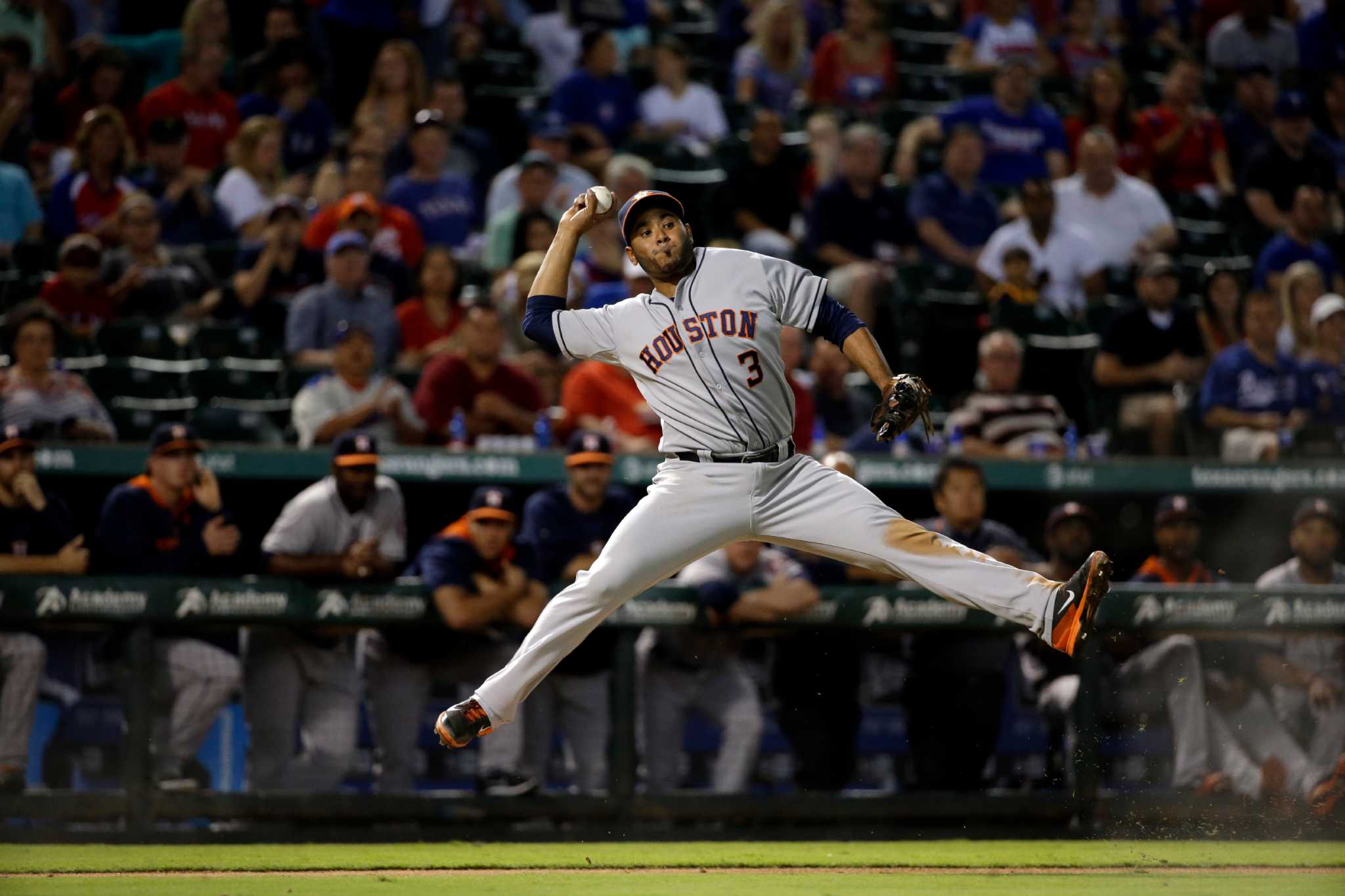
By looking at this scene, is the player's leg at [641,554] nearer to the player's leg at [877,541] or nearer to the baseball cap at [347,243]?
the player's leg at [877,541]

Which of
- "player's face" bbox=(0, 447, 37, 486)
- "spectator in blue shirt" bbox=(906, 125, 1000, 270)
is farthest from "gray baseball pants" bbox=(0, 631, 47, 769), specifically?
"spectator in blue shirt" bbox=(906, 125, 1000, 270)

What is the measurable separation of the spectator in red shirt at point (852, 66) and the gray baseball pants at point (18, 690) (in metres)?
7.62

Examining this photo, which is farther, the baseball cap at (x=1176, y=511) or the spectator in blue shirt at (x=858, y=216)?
the spectator in blue shirt at (x=858, y=216)

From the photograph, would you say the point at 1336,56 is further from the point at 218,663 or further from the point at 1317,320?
the point at 218,663

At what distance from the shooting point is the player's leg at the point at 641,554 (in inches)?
207

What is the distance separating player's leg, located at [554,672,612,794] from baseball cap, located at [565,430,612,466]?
96cm

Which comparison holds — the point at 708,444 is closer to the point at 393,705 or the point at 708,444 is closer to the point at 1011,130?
the point at 393,705

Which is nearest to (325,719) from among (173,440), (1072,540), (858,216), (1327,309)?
(173,440)

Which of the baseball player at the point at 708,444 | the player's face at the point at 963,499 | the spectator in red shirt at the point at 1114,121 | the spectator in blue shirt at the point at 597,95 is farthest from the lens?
the spectator in red shirt at the point at 1114,121

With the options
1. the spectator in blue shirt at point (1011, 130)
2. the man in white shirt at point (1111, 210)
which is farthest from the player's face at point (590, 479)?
the spectator in blue shirt at point (1011, 130)

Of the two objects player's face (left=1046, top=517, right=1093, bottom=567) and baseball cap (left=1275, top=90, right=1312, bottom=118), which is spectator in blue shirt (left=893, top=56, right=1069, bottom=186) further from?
player's face (left=1046, top=517, right=1093, bottom=567)

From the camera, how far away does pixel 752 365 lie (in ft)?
17.4

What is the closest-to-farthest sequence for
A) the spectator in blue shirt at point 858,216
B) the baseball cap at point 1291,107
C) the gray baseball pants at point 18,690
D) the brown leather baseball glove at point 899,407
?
the brown leather baseball glove at point 899,407 → the gray baseball pants at point 18,690 → the spectator in blue shirt at point 858,216 → the baseball cap at point 1291,107

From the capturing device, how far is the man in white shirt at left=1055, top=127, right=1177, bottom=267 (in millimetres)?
11086
